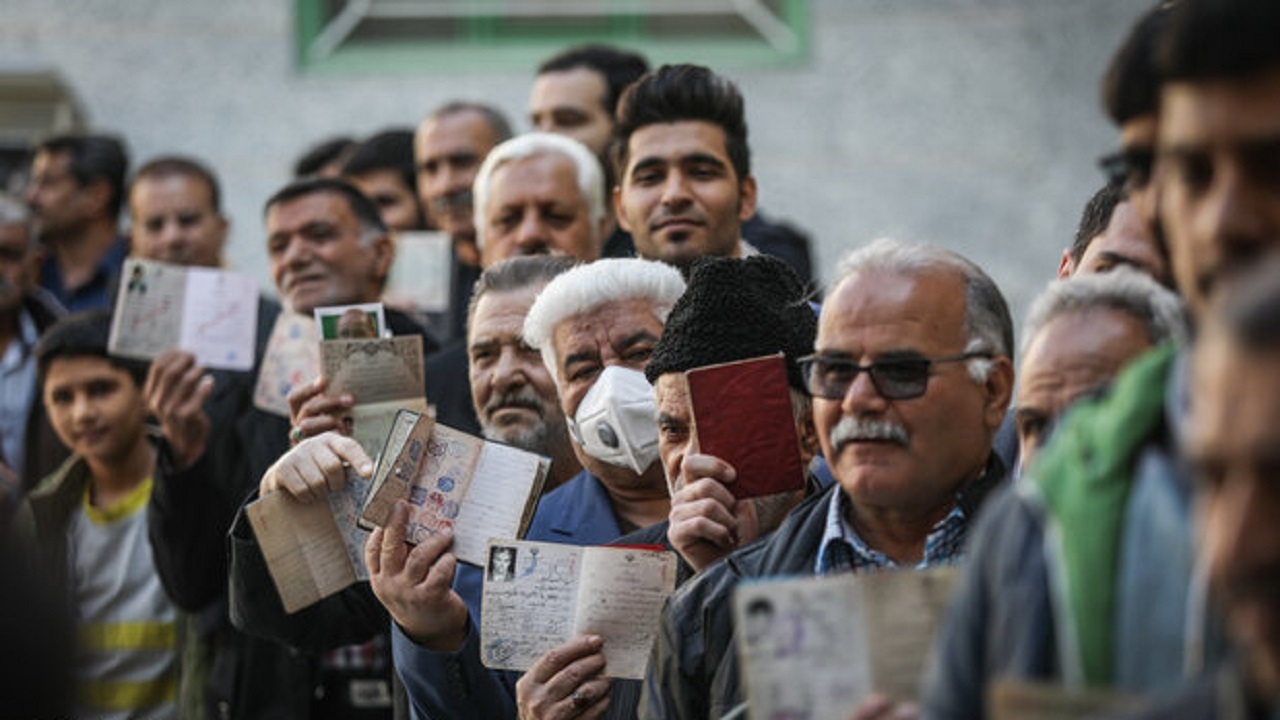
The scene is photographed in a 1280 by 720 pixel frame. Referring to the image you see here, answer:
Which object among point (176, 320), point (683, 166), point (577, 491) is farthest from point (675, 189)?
point (176, 320)

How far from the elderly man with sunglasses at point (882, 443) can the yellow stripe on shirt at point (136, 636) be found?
2.94 metres

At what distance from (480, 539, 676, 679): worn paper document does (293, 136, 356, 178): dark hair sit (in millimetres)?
4282

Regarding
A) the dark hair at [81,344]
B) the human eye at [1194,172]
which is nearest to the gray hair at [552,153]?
the dark hair at [81,344]

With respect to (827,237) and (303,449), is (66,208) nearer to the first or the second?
(827,237)

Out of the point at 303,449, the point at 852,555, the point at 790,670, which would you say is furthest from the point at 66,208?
the point at 790,670

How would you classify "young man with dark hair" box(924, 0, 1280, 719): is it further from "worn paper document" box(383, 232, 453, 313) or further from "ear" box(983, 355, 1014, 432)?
"worn paper document" box(383, 232, 453, 313)

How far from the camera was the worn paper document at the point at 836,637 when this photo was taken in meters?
2.92

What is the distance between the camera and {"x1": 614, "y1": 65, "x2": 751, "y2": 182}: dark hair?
5906mm

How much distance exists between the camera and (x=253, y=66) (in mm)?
10375

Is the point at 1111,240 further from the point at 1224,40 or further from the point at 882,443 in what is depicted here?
the point at 1224,40

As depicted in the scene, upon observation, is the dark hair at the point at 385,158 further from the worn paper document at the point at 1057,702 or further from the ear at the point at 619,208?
the worn paper document at the point at 1057,702

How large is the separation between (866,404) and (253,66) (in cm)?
734

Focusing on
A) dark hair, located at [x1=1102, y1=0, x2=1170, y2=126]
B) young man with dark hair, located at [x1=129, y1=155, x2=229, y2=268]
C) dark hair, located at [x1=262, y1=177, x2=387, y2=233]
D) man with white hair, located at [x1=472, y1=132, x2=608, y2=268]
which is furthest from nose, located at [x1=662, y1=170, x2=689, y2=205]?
dark hair, located at [x1=1102, y1=0, x2=1170, y2=126]

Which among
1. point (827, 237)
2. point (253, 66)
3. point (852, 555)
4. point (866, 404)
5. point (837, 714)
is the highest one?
point (253, 66)
